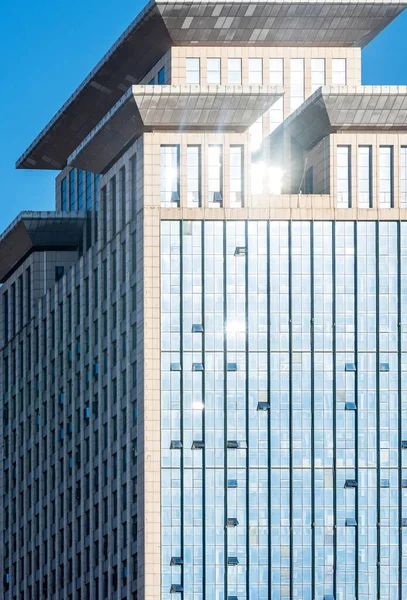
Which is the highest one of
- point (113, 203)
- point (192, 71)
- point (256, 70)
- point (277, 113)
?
point (256, 70)

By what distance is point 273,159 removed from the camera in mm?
193000

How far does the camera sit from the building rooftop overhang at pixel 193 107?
180875mm

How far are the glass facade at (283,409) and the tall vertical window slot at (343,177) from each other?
→ 2.11 metres

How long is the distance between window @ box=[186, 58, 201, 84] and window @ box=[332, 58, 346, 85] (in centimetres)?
1152

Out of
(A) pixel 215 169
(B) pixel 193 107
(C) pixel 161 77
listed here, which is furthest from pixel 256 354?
(C) pixel 161 77

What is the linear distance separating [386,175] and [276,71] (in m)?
18.0

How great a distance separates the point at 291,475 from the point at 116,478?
1613 cm

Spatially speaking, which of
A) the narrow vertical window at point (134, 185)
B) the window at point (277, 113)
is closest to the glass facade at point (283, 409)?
the narrow vertical window at point (134, 185)

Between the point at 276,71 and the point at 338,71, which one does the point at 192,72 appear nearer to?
the point at 276,71

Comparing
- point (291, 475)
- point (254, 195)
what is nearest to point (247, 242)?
point (254, 195)

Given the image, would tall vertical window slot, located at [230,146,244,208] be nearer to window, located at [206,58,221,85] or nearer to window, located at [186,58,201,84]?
window, located at [186,58,201,84]

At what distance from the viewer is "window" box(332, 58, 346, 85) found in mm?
197375

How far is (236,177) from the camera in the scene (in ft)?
602

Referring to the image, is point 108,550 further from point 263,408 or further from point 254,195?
point 254,195
